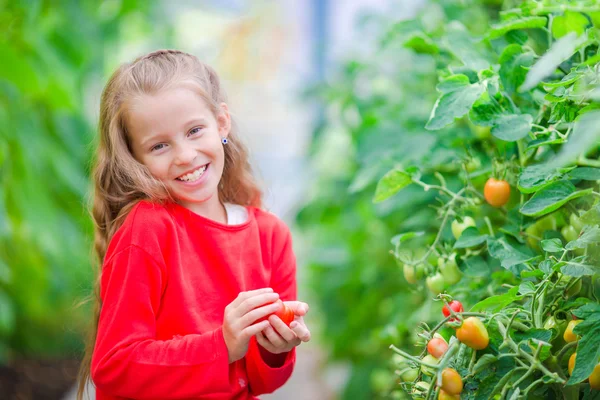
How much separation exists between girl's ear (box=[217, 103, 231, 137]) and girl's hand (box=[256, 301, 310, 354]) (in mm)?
307

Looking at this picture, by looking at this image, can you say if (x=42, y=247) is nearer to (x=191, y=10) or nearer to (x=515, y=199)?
(x=515, y=199)

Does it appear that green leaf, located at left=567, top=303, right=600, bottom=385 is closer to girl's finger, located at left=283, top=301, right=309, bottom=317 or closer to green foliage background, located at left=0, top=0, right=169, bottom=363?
girl's finger, located at left=283, top=301, right=309, bottom=317

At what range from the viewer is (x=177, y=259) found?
38.5 inches

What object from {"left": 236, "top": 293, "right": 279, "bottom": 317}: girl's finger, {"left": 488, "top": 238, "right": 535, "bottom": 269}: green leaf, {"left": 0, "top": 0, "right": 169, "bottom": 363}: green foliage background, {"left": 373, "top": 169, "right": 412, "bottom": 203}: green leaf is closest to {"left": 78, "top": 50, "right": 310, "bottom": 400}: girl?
{"left": 236, "top": 293, "right": 279, "bottom": 317}: girl's finger

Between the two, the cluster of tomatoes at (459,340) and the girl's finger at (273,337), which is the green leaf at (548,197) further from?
the girl's finger at (273,337)

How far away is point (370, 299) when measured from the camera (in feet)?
7.18

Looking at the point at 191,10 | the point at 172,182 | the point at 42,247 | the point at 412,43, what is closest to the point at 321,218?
the point at 42,247

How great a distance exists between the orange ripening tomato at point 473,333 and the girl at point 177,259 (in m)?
0.25

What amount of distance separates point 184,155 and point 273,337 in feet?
0.96

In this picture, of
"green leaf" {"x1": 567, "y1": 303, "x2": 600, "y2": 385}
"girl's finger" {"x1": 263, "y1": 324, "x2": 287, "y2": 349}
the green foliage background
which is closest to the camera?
"green leaf" {"x1": 567, "y1": 303, "x2": 600, "y2": 385}

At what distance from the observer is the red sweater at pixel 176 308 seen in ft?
3.08

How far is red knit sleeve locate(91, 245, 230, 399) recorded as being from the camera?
93 centimetres

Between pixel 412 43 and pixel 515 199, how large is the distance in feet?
1.14

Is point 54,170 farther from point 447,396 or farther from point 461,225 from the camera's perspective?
point 447,396
